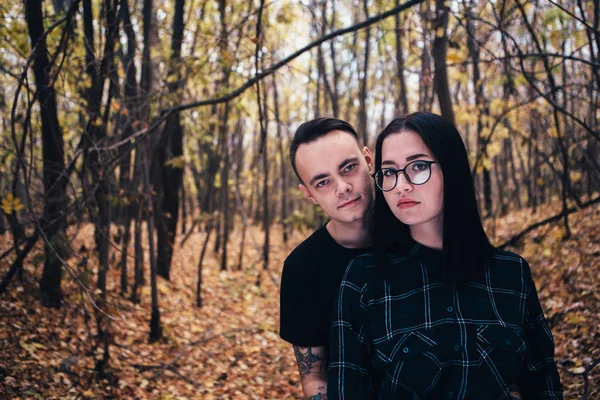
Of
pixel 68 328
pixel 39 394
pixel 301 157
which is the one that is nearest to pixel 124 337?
pixel 68 328

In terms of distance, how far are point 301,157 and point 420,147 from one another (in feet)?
2.40

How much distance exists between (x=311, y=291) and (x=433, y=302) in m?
0.65

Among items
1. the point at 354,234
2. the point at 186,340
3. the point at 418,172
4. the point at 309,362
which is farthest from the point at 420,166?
the point at 186,340

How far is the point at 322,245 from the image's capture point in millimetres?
2449

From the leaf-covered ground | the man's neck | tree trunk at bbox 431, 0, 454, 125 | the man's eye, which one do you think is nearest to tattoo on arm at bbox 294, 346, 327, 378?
the man's neck

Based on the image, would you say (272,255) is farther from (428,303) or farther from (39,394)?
(428,303)

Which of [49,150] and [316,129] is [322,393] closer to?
[316,129]

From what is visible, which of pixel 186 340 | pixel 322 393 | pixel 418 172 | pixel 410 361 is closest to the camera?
pixel 410 361

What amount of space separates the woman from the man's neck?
14.8 inches

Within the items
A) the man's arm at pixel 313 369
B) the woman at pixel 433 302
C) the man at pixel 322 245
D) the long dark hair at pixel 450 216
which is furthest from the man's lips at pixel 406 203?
the man's arm at pixel 313 369

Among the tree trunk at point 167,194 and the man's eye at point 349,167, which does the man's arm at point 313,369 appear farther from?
the tree trunk at point 167,194

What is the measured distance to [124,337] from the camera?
5.90 meters

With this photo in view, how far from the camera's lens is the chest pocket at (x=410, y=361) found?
1.78 m

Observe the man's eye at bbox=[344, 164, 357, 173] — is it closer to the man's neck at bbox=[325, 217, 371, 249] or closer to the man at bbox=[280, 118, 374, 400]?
the man at bbox=[280, 118, 374, 400]
